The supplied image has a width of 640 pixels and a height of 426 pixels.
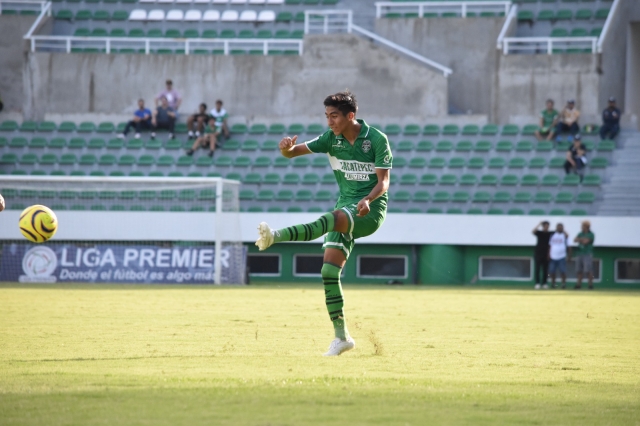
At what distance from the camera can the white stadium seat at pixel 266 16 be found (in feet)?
122

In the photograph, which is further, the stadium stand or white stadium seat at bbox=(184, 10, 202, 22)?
white stadium seat at bbox=(184, 10, 202, 22)

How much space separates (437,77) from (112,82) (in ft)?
38.8

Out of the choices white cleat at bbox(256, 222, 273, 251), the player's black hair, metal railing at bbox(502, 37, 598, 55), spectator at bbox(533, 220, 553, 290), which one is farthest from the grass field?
metal railing at bbox(502, 37, 598, 55)

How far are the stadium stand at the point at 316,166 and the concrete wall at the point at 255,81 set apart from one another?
5.81 ft

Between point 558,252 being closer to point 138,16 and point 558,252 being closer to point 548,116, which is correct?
point 548,116

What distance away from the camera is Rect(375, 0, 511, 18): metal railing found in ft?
115

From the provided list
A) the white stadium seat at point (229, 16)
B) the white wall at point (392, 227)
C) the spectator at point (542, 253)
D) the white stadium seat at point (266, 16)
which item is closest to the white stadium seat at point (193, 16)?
the white stadium seat at point (229, 16)

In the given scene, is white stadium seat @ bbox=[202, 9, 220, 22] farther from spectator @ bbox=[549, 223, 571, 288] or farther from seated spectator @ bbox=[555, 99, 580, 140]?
spectator @ bbox=[549, 223, 571, 288]

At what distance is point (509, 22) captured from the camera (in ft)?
112

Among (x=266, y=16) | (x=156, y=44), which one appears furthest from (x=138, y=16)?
(x=266, y=16)

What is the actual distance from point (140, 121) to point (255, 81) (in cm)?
460

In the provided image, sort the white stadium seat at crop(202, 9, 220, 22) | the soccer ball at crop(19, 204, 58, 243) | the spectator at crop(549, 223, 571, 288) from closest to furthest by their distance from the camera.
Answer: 1. the soccer ball at crop(19, 204, 58, 243)
2. the spectator at crop(549, 223, 571, 288)
3. the white stadium seat at crop(202, 9, 220, 22)

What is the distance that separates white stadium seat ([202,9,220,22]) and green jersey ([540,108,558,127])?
13923 mm

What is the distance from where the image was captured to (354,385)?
23.6 ft
